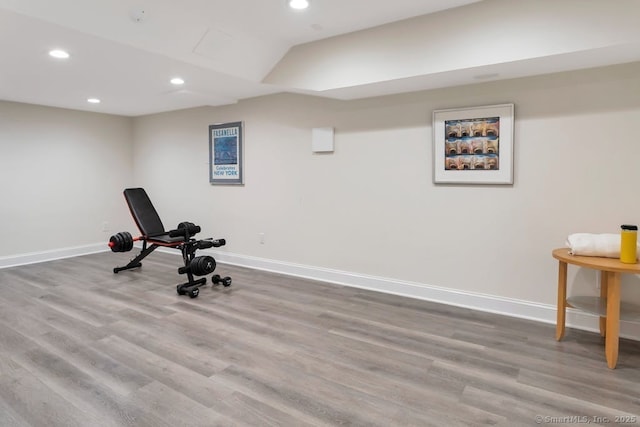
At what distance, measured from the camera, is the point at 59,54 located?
304 centimetres

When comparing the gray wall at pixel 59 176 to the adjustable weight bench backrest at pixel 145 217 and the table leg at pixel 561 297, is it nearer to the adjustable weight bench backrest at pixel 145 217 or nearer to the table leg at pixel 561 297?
the adjustable weight bench backrest at pixel 145 217

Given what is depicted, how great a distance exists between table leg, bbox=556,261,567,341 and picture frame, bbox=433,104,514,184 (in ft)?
2.72

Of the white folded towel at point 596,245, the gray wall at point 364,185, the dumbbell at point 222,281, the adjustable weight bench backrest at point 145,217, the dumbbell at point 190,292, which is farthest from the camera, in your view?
the adjustable weight bench backrest at point 145,217

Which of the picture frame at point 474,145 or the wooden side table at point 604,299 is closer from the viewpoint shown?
the wooden side table at point 604,299

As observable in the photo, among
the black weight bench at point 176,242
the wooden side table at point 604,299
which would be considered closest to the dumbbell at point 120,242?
the black weight bench at point 176,242

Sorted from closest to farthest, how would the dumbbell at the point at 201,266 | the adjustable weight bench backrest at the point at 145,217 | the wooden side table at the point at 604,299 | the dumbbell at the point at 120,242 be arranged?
the wooden side table at the point at 604,299, the dumbbell at the point at 201,266, the dumbbell at the point at 120,242, the adjustable weight bench backrest at the point at 145,217

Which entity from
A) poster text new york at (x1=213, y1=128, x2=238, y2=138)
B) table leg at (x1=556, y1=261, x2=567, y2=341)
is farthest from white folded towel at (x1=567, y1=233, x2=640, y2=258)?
poster text new york at (x1=213, y1=128, x2=238, y2=138)

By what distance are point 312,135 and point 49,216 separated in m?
4.06

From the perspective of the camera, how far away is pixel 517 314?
3.22 metres

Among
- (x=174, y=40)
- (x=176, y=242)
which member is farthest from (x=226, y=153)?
(x=174, y=40)

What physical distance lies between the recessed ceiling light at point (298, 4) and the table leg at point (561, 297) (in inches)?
102

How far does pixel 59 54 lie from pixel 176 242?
2070 mm

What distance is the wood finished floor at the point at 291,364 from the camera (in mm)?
1958

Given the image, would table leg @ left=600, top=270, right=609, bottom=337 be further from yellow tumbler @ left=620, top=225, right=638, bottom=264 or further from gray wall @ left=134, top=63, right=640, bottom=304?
yellow tumbler @ left=620, top=225, right=638, bottom=264
